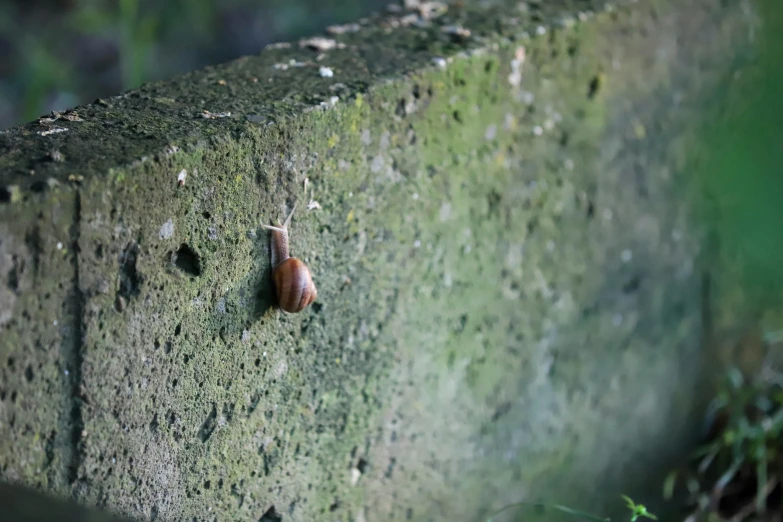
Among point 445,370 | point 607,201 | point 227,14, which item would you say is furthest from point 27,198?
point 227,14

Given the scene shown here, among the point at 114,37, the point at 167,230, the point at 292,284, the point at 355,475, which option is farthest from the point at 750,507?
the point at 114,37

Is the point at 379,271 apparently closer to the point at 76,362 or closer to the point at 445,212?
the point at 445,212

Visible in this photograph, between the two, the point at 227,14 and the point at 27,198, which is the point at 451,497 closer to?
the point at 27,198

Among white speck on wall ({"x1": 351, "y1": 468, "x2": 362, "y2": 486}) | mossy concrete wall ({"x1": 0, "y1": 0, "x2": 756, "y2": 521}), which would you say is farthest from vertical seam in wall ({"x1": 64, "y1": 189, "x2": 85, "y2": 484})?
white speck on wall ({"x1": 351, "y1": 468, "x2": 362, "y2": 486})

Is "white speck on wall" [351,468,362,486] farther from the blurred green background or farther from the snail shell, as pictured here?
the blurred green background

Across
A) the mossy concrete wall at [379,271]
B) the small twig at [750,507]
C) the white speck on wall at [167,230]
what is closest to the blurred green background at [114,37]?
the mossy concrete wall at [379,271]
